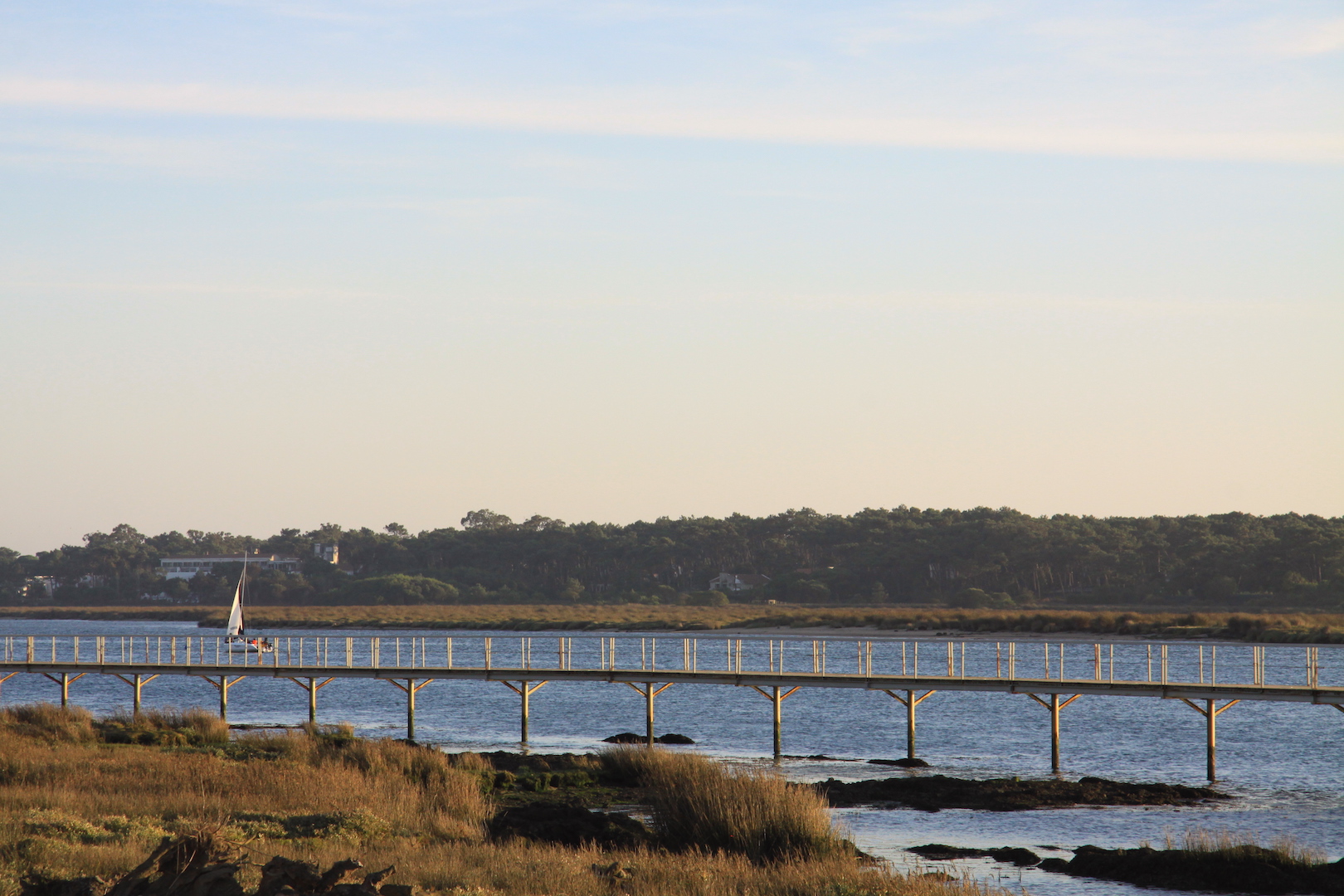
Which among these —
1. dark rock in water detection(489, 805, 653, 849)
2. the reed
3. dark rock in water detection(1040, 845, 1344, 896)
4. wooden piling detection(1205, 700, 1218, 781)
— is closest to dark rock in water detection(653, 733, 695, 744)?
wooden piling detection(1205, 700, 1218, 781)

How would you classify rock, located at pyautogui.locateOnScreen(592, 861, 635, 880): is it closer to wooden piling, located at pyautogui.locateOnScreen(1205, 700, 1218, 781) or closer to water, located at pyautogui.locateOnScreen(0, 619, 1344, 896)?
water, located at pyautogui.locateOnScreen(0, 619, 1344, 896)

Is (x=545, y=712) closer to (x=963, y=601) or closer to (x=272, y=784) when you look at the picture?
(x=272, y=784)

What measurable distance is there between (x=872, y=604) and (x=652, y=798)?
99769 mm

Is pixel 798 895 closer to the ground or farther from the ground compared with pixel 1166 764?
farther from the ground

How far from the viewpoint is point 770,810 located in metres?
20.0

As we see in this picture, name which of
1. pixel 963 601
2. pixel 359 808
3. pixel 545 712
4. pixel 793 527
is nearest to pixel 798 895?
pixel 359 808

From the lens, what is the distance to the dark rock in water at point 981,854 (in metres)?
23.0

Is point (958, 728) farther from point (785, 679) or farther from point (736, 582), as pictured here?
point (736, 582)

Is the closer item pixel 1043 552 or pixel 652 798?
pixel 652 798

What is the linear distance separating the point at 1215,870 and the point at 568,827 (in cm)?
1024

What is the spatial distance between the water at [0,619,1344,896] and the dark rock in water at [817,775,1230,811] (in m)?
0.85

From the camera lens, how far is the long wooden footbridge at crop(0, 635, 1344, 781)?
114 ft

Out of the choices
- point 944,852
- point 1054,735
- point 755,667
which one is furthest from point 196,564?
point 944,852

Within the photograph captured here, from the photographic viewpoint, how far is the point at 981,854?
2367 cm
